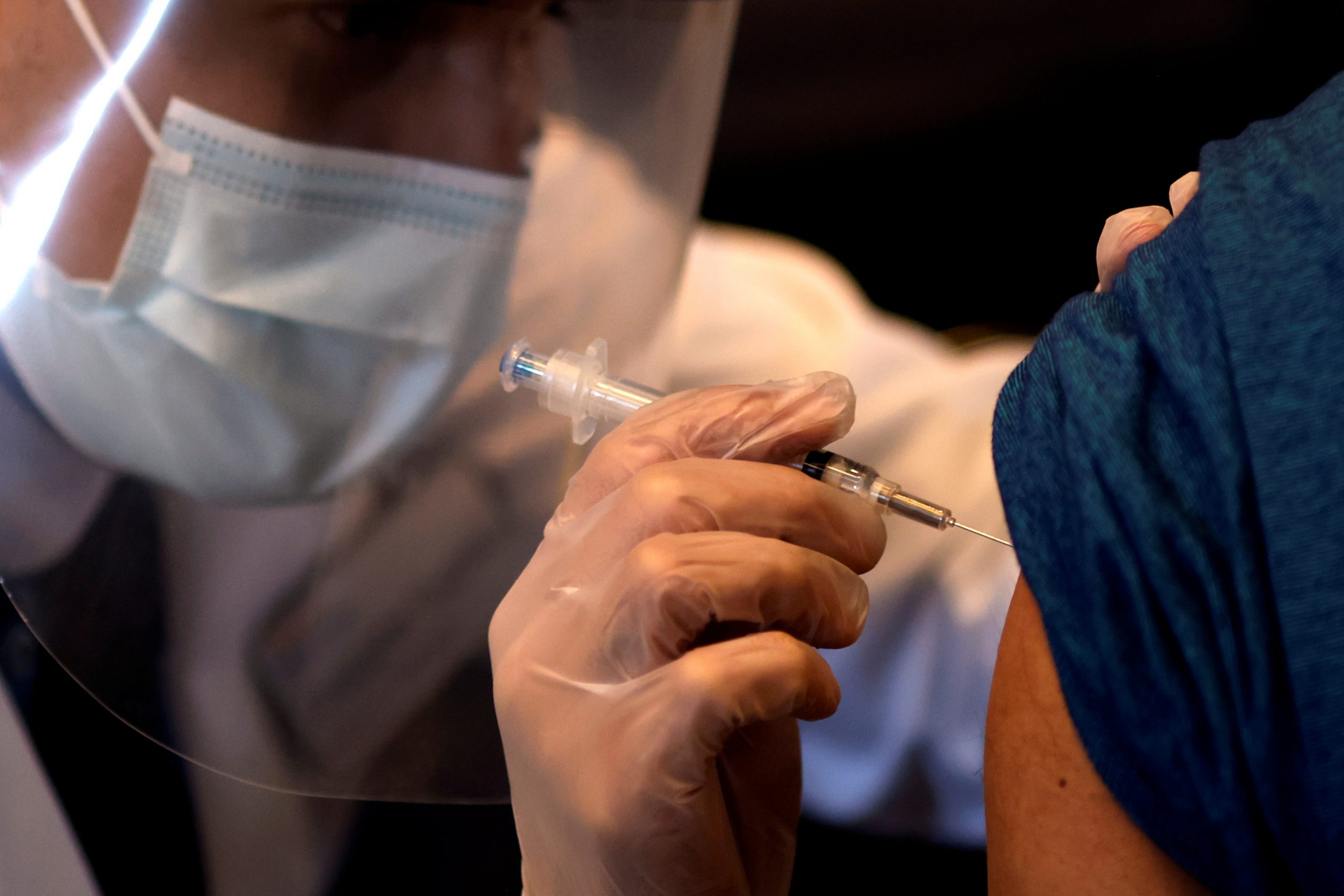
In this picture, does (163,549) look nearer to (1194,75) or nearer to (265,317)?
(265,317)

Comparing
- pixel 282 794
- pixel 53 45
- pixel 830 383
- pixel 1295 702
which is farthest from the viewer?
pixel 282 794

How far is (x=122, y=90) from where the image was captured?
892 mm

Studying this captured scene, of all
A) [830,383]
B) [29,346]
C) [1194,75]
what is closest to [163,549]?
[29,346]

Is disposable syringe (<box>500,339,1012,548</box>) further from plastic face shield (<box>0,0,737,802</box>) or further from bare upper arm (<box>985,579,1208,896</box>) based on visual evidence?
plastic face shield (<box>0,0,737,802</box>)

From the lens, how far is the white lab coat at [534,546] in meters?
0.92

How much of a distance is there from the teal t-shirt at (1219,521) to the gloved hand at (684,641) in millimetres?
148

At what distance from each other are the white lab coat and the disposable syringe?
42 centimetres

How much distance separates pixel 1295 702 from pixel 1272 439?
118 mm

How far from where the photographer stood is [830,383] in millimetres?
637

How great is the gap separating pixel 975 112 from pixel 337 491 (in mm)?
1878

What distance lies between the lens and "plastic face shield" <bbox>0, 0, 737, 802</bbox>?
874 millimetres

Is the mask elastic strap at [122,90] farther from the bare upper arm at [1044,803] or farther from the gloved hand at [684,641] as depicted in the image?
the bare upper arm at [1044,803]

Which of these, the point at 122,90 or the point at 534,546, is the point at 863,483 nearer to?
the point at 534,546

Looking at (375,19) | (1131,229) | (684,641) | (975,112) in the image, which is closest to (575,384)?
(684,641)
